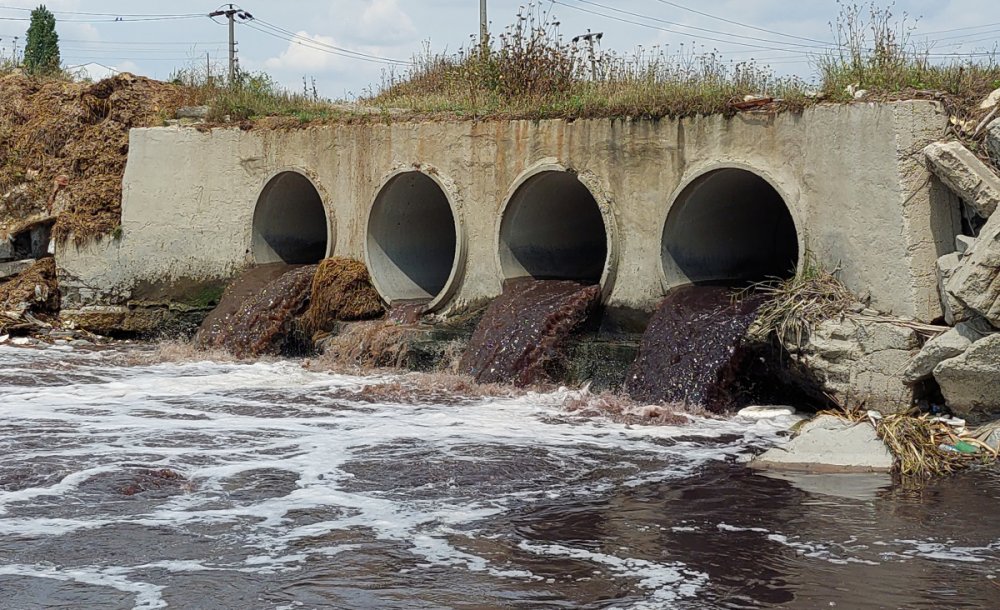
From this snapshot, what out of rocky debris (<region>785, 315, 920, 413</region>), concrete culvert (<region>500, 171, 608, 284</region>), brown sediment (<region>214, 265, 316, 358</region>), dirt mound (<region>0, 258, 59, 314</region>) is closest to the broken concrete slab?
dirt mound (<region>0, 258, 59, 314</region>)

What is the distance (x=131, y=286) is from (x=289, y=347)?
9.07ft

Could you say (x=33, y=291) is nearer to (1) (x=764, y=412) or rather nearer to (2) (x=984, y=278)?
(1) (x=764, y=412)

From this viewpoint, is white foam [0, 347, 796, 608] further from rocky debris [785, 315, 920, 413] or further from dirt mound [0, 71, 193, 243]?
dirt mound [0, 71, 193, 243]

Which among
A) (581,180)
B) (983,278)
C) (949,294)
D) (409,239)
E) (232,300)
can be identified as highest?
(581,180)

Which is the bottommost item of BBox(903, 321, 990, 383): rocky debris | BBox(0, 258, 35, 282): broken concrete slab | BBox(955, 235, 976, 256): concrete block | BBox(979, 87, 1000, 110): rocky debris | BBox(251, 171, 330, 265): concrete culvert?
BBox(903, 321, 990, 383): rocky debris

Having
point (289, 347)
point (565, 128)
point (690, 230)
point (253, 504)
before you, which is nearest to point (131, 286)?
point (289, 347)

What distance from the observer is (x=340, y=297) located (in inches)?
504

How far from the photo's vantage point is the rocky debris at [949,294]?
796 centimetres

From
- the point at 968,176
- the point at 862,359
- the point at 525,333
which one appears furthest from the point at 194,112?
the point at 968,176

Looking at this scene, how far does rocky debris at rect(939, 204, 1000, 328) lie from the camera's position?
7.71 meters

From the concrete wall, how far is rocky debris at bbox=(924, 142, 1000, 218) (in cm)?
28

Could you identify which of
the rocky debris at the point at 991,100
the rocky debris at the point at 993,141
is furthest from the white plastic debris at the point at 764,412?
the rocky debris at the point at 991,100

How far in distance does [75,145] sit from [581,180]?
7650 mm

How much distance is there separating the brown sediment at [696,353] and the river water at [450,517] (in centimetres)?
45
